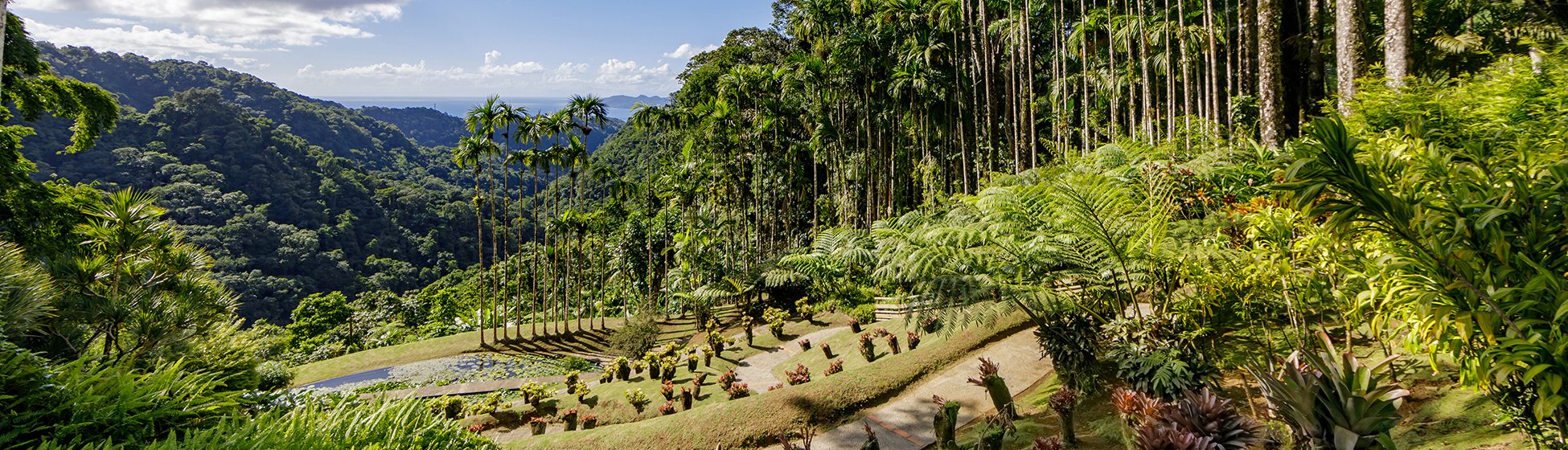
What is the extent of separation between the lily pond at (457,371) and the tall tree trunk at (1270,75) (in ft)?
44.7

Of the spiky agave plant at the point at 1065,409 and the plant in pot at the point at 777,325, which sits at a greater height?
the spiky agave plant at the point at 1065,409

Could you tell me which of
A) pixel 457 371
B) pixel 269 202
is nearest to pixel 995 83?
pixel 457 371

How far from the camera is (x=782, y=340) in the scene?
12.1m

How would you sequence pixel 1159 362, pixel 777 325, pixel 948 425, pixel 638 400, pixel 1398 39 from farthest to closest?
pixel 777 325 → pixel 638 400 → pixel 1398 39 → pixel 948 425 → pixel 1159 362

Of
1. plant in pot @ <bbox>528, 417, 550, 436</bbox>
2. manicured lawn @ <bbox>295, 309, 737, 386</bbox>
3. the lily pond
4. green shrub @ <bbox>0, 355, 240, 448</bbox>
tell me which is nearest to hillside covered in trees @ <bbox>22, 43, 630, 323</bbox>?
manicured lawn @ <bbox>295, 309, 737, 386</bbox>

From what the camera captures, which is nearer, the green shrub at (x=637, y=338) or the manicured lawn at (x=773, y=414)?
the manicured lawn at (x=773, y=414)

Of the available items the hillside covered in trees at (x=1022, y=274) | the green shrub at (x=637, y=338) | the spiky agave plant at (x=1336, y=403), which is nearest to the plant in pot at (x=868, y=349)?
the hillside covered in trees at (x=1022, y=274)

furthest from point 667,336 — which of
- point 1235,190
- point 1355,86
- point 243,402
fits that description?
point 1355,86

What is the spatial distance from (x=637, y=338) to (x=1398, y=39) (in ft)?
43.8

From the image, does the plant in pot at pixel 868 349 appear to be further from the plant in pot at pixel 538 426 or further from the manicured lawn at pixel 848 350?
A: the plant in pot at pixel 538 426

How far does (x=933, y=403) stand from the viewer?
22.0ft

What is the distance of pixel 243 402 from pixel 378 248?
4969 centimetres

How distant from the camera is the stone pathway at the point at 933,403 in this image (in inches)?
238

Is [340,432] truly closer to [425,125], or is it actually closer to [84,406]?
[84,406]
